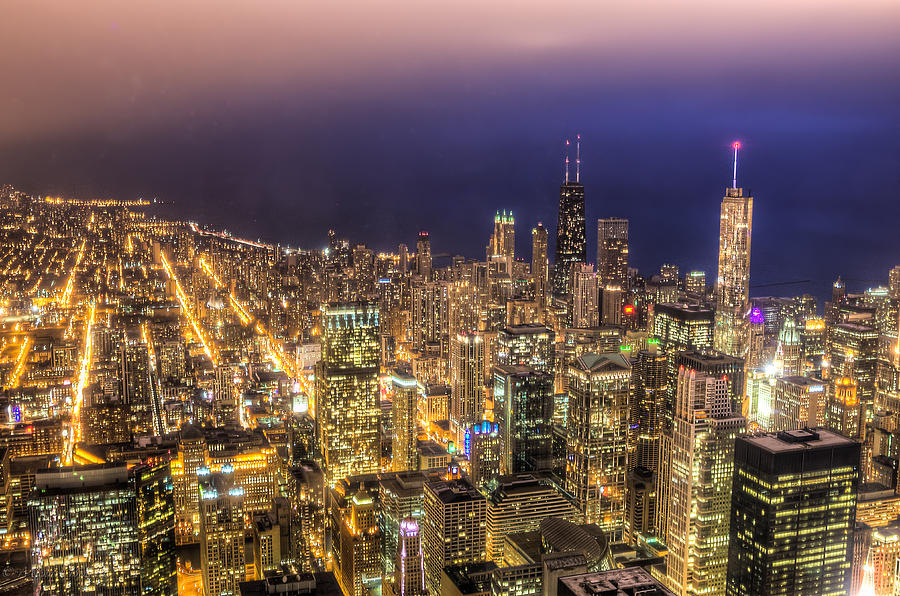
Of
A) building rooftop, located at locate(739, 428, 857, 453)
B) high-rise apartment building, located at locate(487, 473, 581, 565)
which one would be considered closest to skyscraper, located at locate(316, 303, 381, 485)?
high-rise apartment building, located at locate(487, 473, 581, 565)

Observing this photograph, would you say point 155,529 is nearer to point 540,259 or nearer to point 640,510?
point 640,510

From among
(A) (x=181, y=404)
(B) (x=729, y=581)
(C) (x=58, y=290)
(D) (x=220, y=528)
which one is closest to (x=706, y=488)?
(B) (x=729, y=581)

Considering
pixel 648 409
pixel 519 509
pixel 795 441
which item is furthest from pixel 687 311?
pixel 795 441

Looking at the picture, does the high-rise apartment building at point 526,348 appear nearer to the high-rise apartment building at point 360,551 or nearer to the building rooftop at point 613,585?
the high-rise apartment building at point 360,551

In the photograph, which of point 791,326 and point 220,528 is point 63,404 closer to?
point 220,528

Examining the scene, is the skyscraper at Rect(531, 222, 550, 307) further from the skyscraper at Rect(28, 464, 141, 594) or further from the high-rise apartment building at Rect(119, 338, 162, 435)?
the skyscraper at Rect(28, 464, 141, 594)

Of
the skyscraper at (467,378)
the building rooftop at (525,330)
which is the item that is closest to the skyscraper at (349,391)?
the skyscraper at (467,378)

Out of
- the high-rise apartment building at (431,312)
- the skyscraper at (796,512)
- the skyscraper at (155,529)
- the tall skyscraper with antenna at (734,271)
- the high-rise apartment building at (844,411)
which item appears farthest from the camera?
the high-rise apartment building at (431,312)
